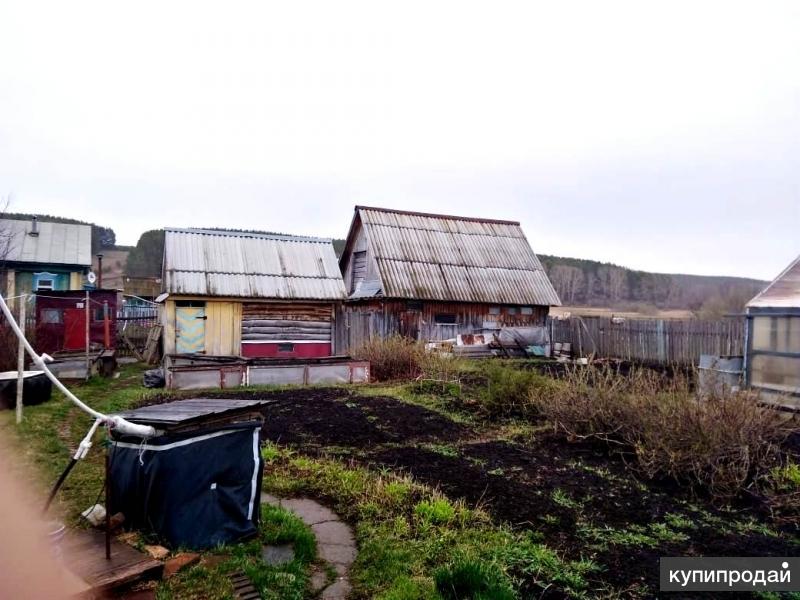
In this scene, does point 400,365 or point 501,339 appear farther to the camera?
point 501,339

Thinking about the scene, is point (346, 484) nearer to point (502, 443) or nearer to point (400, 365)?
point (502, 443)

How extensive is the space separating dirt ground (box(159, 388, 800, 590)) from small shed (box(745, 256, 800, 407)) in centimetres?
566

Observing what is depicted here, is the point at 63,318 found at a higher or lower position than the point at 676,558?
higher

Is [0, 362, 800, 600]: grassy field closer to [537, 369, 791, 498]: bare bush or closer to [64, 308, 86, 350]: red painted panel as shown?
[537, 369, 791, 498]: bare bush

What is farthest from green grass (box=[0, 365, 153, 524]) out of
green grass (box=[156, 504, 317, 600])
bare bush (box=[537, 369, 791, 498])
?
bare bush (box=[537, 369, 791, 498])

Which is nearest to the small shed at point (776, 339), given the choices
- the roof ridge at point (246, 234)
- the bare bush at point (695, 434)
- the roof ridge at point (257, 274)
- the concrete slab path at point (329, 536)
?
the bare bush at point (695, 434)

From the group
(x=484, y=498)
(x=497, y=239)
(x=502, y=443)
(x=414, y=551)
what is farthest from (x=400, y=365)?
(x=497, y=239)

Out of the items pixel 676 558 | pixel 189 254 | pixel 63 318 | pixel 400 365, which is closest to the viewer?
pixel 676 558

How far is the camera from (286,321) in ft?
61.0

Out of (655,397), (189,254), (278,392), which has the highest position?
(189,254)

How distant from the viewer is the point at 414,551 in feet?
13.3

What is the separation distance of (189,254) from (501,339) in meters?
11.9

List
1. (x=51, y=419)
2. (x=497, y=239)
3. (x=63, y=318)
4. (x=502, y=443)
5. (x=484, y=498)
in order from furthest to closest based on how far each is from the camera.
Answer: (x=497, y=239) < (x=63, y=318) < (x=51, y=419) < (x=502, y=443) < (x=484, y=498)

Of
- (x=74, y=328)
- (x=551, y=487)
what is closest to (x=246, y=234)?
(x=74, y=328)
